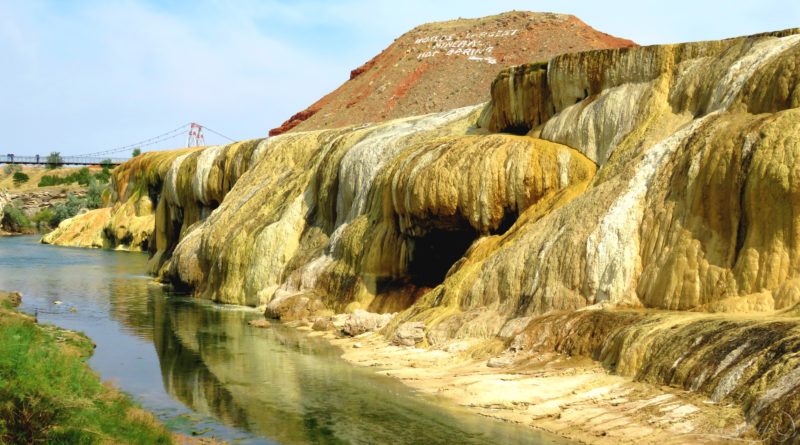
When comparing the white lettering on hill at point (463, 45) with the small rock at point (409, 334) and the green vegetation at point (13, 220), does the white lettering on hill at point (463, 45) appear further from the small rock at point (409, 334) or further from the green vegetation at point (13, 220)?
the small rock at point (409, 334)

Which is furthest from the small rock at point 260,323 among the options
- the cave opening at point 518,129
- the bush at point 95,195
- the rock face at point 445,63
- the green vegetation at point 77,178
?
the green vegetation at point 77,178

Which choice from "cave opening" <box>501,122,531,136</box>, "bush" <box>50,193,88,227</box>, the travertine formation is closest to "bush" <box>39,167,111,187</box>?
"bush" <box>50,193,88,227</box>

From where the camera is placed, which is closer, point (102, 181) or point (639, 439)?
point (639, 439)

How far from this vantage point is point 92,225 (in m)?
78.1

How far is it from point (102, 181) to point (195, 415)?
10441 centimetres

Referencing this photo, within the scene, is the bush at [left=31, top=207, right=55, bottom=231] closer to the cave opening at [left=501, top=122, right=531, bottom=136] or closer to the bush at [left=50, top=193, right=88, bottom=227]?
the bush at [left=50, top=193, right=88, bottom=227]

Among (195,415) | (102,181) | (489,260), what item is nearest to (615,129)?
(489,260)

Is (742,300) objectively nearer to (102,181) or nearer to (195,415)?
(195,415)

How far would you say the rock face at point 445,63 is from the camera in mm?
84875

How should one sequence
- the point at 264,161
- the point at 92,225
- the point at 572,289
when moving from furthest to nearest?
the point at 92,225 → the point at 264,161 → the point at 572,289

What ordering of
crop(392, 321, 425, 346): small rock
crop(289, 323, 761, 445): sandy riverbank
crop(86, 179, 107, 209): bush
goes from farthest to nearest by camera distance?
crop(86, 179, 107, 209): bush, crop(392, 321, 425, 346): small rock, crop(289, 323, 761, 445): sandy riverbank

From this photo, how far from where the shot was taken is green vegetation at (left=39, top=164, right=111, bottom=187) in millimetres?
122069

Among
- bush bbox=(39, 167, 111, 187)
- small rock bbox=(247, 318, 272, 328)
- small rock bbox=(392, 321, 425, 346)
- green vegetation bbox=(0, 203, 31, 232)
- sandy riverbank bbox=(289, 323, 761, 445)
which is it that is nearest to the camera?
sandy riverbank bbox=(289, 323, 761, 445)

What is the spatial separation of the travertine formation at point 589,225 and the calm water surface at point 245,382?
2.66 m
